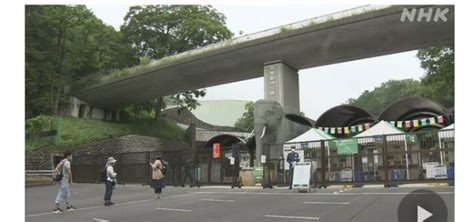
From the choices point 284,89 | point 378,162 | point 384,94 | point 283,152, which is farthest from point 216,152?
point 384,94

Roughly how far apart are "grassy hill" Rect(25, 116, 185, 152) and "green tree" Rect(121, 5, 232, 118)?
7.70m

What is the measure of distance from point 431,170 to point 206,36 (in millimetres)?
29813

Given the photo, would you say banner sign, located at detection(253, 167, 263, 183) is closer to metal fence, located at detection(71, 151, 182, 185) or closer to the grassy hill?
metal fence, located at detection(71, 151, 182, 185)

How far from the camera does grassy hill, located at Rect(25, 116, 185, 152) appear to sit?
33562mm

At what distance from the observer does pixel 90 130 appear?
127ft

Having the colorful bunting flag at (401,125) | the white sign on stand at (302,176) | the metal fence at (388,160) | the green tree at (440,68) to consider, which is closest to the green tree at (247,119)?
the colorful bunting flag at (401,125)

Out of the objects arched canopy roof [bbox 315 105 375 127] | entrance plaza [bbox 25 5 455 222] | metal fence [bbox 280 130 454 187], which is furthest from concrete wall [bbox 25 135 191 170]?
metal fence [bbox 280 130 454 187]

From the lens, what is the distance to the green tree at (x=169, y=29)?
139 feet

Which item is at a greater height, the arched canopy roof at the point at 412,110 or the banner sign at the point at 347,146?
the arched canopy roof at the point at 412,110

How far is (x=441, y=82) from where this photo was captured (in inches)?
1060

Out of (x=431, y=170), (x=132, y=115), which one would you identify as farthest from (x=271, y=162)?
(x=132, y=115)

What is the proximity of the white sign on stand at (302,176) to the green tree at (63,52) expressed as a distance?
22.2 m

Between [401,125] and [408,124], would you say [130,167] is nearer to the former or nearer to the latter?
[401,125]

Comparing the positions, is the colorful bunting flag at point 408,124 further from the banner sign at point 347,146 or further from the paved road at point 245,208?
the paved road at point 245,208
